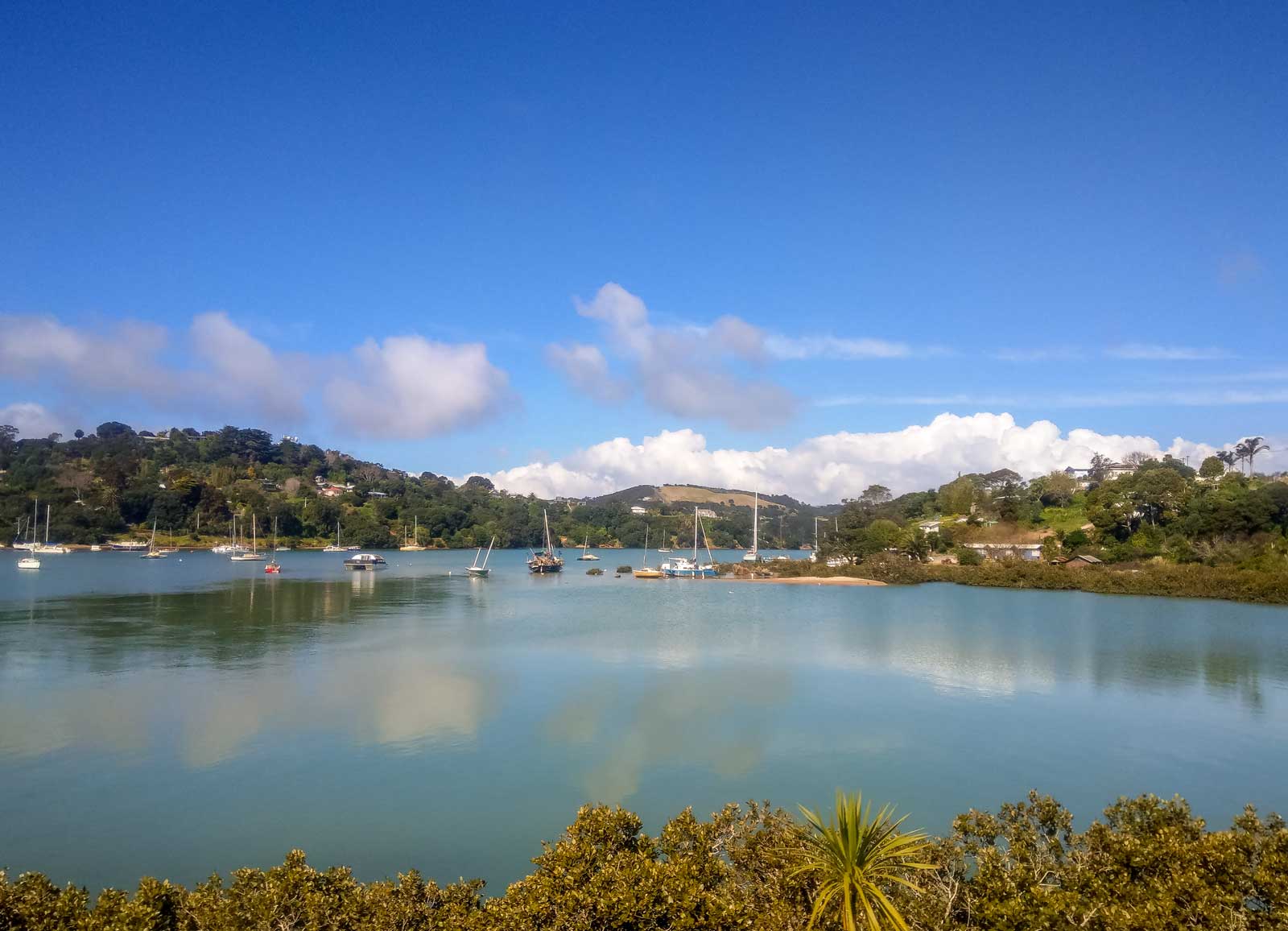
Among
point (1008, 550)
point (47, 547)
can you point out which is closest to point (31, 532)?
point (47, 547)

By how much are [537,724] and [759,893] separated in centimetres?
1251

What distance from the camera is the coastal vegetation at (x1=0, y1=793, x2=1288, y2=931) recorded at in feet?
20.0

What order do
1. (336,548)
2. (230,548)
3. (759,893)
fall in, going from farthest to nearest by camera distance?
(336,548) → (230,548) → (759,893)

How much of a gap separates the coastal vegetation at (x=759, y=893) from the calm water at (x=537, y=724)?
4842 mm

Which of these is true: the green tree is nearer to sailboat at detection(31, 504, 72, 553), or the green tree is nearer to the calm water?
the calm water

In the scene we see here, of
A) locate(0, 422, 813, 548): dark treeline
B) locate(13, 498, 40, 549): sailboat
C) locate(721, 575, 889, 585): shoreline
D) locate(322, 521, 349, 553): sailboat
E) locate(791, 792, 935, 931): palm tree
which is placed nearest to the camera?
locate(791, 792, 935, 931): palm tree

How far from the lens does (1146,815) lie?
8258 millimetres

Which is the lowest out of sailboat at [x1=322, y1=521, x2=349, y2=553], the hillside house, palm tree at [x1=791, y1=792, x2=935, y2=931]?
sailboat at [x1=322, y1=521, x2=349, y2=553]

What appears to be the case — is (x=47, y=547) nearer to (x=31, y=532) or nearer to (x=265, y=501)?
(x=31, y=532)

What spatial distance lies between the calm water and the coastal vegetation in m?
4.84

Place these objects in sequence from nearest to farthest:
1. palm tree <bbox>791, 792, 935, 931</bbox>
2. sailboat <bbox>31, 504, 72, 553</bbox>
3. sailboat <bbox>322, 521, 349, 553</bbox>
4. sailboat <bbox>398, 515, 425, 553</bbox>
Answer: palm tree <bbox>791, 792, 935, 931</bbox> < sailboat <bbox>31, 504, 72, 553</bbox> < sailboat <bbox>322, 521, 349, 553</bbox> < sailboat <bbox>398, 515, 425, 553</bbox>

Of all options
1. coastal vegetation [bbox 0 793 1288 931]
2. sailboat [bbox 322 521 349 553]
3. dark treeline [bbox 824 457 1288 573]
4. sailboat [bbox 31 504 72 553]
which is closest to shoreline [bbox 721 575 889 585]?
dark treeline [bbox 824 457 1288 573]

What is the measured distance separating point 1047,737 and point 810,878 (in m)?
14.2

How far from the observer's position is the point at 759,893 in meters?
7.14
